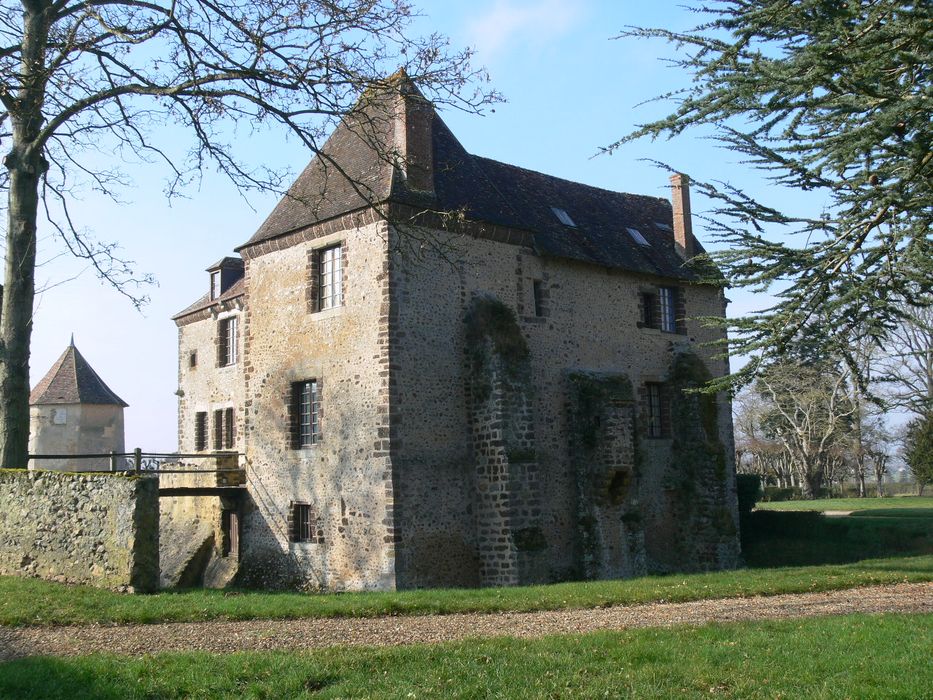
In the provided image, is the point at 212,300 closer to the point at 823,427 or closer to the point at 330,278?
the point at 330,278

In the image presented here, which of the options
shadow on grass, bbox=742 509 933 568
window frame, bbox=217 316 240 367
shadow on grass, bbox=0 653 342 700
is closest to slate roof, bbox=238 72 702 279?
window frame, bbox=217 316 240 367

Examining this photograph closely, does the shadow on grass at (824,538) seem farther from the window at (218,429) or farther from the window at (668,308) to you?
the window at (218,429)

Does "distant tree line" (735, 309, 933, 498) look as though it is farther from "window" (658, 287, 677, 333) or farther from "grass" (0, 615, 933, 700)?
"grass" (0, 615, 933, 700)

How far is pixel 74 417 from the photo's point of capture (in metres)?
35.2

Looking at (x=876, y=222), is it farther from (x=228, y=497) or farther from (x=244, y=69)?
(x=228, y=497)

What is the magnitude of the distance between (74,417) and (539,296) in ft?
79.3

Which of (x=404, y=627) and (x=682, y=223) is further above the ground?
(x=682, y=223)

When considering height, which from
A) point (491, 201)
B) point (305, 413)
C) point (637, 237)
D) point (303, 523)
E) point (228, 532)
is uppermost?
point (637, 237)

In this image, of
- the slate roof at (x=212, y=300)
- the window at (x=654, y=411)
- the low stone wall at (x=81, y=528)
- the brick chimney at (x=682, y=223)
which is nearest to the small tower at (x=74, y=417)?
the slate roof at (x=212, y=300)

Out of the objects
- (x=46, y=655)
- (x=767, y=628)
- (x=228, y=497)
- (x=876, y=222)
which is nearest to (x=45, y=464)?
(x=228, y=497)

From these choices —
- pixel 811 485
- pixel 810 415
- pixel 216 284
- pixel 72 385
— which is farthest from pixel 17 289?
pixel 811 485

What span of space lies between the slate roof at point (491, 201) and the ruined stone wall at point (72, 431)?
19861 mm

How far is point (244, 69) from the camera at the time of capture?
9.95 m

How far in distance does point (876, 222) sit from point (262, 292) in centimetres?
1438
